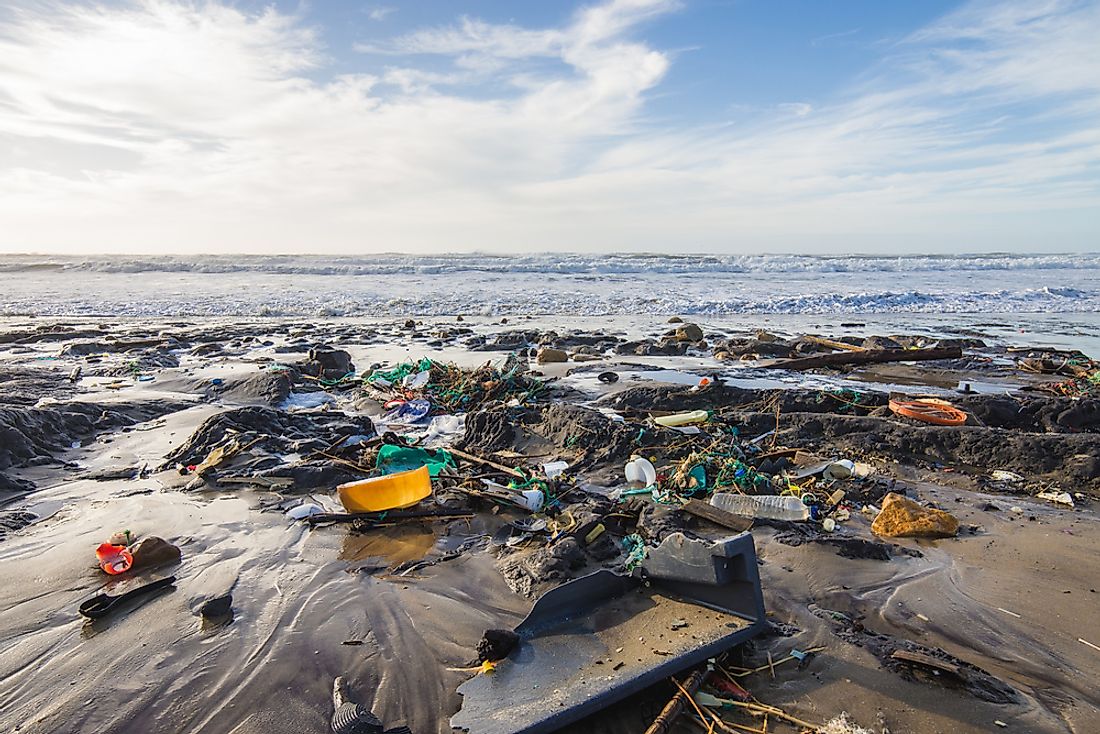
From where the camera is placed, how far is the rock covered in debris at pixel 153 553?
140 inches

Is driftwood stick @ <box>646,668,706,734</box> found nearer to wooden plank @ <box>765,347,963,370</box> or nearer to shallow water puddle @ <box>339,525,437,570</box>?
shallow water puddle @ <box>339,525,437,570</box>

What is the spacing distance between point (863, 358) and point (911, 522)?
6032 mm

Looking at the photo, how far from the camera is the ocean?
1922 cm

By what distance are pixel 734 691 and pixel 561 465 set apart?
9.68 ft

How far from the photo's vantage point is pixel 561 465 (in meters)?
5.29

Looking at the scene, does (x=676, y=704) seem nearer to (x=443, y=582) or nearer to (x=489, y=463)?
(x=443, y=582)

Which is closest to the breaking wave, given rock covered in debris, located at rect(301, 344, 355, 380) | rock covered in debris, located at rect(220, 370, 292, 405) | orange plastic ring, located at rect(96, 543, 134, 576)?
rock covered in debris, located at rect(301, 344, 355, 380)

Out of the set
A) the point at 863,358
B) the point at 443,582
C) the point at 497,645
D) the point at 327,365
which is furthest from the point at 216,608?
the point at 863,358

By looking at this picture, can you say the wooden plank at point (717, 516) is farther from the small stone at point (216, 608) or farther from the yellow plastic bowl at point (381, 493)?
the small stone at point (216, 608)

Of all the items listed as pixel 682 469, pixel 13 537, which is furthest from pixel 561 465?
pixel 13 537

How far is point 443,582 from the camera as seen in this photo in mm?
3459

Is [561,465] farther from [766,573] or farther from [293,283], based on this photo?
[293,283]

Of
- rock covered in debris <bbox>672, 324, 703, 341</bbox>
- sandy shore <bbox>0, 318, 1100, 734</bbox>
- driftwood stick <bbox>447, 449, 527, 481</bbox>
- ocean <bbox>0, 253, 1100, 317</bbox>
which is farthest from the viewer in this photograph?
ocean <bbox>0, 253, 1100, 317</bbox>

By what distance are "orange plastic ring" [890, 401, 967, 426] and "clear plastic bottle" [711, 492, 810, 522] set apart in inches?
95.8
